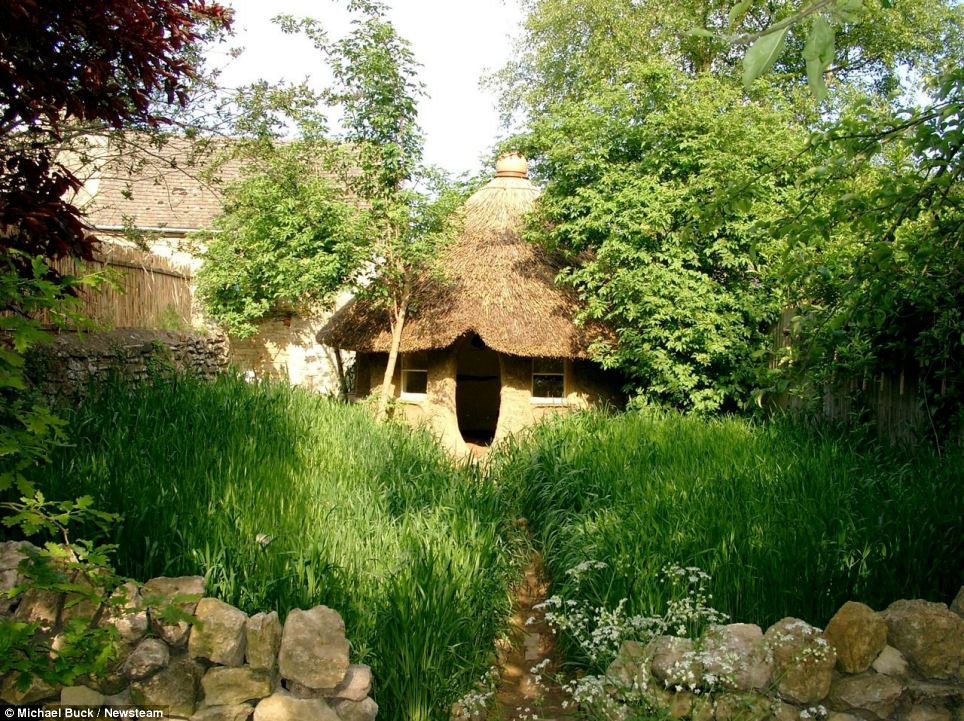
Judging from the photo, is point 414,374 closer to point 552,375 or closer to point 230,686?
point 552,375

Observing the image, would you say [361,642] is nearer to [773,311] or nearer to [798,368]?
[798,368]

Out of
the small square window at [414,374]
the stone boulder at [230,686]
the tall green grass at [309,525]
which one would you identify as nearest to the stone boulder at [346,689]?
the stone boulder at [230,686]

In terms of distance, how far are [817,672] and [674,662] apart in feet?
2.23

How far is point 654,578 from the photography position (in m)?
4.37

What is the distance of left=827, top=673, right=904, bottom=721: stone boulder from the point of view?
3668 mm

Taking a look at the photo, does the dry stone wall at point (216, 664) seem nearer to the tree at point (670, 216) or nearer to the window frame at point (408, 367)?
the tree at point (670, 216)

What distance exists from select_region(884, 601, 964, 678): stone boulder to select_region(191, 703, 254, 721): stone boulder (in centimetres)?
304

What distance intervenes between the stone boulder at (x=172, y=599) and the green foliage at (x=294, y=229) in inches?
248

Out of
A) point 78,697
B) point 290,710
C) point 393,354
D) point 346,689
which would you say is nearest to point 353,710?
point 346,689

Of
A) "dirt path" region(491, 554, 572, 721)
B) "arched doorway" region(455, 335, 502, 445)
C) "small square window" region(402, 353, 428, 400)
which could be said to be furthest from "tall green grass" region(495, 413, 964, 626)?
"arched doorway" region(455, 335, 502, 445)

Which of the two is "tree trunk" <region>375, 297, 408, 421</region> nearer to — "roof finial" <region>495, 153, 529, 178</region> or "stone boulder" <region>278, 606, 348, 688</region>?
"roof finial" <region>495, 153, 529, 178</region>

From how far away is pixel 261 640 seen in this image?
11.7 feet

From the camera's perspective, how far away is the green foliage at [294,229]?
11008 mm

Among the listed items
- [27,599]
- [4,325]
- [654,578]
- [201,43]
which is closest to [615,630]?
[654,578]
